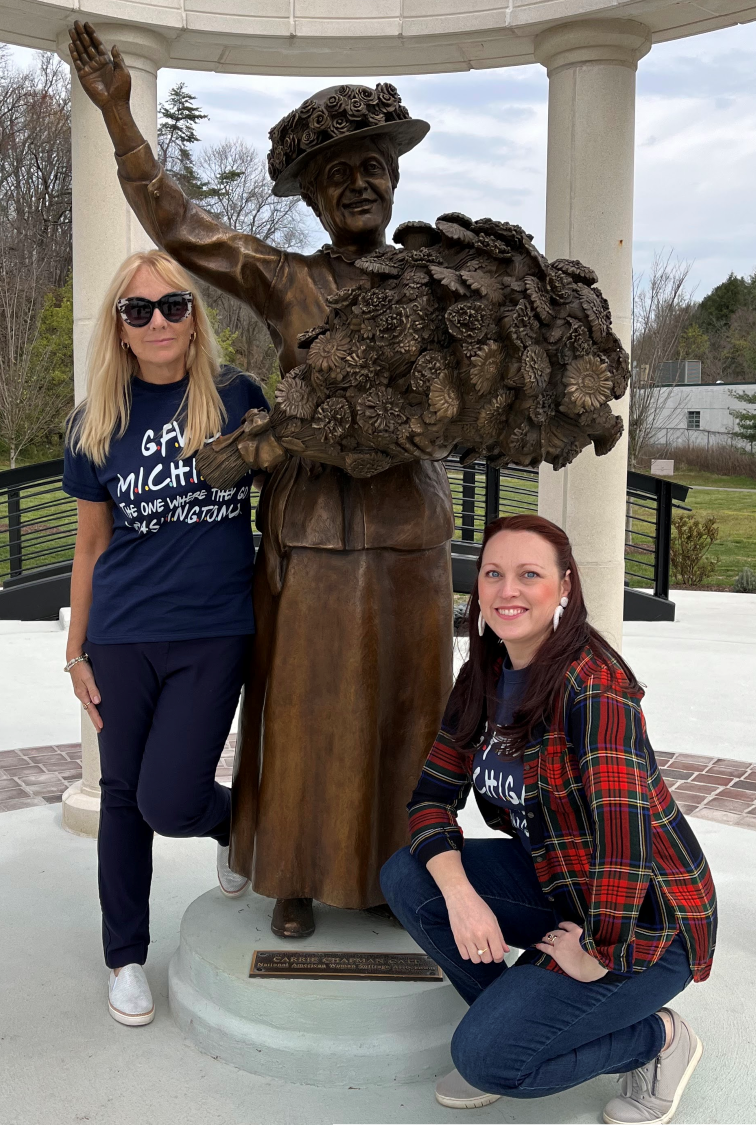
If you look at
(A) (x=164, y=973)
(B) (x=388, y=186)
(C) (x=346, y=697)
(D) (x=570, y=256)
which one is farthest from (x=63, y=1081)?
(D) (x=570, y=256)

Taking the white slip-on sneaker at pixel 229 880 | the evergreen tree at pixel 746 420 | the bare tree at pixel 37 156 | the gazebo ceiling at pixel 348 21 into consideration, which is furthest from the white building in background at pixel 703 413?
the white slip-on sneaker at pixel 229 880

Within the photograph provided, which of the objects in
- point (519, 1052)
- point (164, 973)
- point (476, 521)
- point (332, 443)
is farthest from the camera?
point (476, 521)

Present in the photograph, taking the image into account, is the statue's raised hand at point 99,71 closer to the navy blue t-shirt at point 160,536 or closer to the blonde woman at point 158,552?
the blonde woman at point 158,552

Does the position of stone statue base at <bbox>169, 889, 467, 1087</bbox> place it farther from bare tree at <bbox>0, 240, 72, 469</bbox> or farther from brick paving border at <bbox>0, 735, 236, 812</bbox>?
bare tree at <bbox>0, 240, 72, 469</bbox>

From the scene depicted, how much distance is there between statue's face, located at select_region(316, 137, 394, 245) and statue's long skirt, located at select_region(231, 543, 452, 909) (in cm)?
82

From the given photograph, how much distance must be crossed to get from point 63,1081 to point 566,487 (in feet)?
9.76

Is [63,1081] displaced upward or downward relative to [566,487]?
downward

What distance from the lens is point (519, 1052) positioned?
2111 millimetres

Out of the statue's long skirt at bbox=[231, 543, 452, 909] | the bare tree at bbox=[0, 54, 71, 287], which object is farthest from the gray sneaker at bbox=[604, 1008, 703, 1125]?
the bare tree at bbox=[0, 54, 71, 287]

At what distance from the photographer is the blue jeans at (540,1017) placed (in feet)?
6.93

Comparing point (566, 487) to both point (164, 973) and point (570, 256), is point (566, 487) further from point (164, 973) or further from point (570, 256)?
point (164, 973)

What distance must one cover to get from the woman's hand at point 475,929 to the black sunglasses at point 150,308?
152cm

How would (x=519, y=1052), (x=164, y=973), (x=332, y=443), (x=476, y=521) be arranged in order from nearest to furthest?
1. (x=519, y=1052)
2. (x=332, y=443)
3. (x=164, y=973)
4. (x=476, y=521)

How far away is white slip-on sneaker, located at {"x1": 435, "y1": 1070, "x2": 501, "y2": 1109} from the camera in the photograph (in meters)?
2.43
